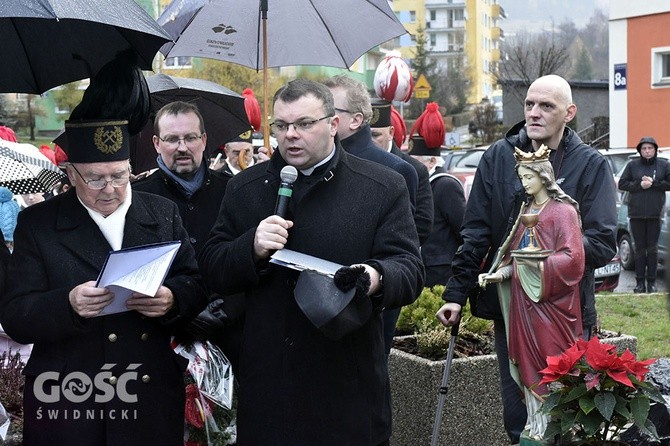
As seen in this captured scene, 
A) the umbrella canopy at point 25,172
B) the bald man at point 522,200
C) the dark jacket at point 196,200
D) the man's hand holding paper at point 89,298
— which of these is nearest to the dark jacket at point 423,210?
the bald man at point 522,200

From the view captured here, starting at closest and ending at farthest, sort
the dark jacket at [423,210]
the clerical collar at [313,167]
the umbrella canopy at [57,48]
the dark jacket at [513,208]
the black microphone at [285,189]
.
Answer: the black microphone at [285,189]
the clerical collar at [313,167]
the umbrella canopy at [57,48]
the dark jacket at [513,208]
the dark jacket at [423,210]

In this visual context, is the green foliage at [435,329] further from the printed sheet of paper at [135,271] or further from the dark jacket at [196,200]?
the printed sheet of paper at [135,271]

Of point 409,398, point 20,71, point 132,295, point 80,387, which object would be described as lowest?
point 409,398

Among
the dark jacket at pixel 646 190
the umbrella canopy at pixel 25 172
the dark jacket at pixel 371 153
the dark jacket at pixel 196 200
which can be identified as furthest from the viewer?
the dark jacket at pixel 646 190

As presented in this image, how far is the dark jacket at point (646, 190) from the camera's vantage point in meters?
14.9

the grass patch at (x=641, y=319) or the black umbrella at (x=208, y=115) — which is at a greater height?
the black umbrella at (x=208, y=115)

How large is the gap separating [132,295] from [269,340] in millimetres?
594

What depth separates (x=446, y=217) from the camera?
26.7ft

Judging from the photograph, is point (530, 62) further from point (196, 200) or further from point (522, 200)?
point (196, 200)

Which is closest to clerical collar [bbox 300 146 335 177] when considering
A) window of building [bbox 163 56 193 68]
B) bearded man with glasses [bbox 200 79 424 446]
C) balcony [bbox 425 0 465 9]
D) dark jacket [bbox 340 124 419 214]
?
bearded man with glasses [bbox 200 79 424 446]

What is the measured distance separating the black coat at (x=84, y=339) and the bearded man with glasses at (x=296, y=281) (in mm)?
327

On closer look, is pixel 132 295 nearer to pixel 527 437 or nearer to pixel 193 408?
pixel 193 408

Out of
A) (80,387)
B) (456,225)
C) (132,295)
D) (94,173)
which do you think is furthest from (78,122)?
(456,225)

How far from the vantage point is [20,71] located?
5043 millimetres
